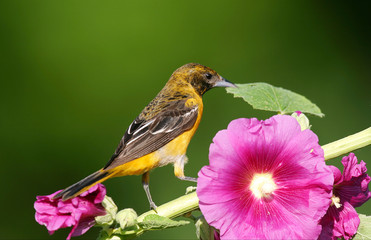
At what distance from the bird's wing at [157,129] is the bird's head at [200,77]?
220 mm

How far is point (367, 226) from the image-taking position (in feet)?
5.66

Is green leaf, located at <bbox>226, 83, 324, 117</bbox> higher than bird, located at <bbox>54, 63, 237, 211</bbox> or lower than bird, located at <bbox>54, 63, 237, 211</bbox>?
higher

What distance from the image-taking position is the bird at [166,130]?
2490 mm

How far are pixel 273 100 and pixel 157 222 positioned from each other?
0.85 meters

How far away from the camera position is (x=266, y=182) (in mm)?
1575

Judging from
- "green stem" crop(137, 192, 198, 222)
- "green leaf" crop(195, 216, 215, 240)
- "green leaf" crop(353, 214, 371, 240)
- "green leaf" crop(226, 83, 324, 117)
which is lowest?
"green leaf" crop(353, 214, 371, 240)

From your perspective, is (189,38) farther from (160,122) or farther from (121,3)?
(160,122)

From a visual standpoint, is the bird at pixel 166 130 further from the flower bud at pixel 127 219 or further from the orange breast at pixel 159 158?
the flower bud at pixel 127 219

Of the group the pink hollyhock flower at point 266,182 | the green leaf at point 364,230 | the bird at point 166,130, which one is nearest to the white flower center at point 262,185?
the pink hollyhock flower at point 266,182

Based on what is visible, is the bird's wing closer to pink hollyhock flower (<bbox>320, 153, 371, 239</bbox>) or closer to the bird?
the bird

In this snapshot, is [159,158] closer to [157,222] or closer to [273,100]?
[273,100]

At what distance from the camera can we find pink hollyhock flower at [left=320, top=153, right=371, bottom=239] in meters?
1.59

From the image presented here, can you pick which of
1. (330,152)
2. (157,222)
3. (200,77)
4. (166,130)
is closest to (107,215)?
(157,222)

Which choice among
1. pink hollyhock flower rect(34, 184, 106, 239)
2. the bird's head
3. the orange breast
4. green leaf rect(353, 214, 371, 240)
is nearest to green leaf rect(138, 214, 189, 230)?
pink hollyhock flower rect(34, 184, 106, 239)
